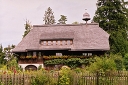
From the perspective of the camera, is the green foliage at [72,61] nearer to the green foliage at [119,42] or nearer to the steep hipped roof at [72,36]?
the steep hipped roof at [72,36]

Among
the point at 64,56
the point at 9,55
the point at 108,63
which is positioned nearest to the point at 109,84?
the point at 108,63

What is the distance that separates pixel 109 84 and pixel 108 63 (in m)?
6.28

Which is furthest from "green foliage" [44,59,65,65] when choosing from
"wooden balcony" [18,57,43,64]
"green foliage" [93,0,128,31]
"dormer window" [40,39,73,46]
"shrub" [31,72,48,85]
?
"shrub" [31,72,48,85]

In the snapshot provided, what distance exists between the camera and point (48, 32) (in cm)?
4869

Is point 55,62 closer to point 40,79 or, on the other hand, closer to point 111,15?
point 111,15

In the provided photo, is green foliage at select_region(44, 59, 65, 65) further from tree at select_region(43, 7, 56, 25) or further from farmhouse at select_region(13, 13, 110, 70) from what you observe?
tree at select_region(43, 7, 56, 25)

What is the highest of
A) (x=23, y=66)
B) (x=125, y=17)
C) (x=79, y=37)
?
(x=125, y=17)

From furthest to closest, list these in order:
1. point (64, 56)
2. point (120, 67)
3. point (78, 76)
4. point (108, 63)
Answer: point (64, 56) → point (120, 67) → point (108, 63) → point (78, 76)

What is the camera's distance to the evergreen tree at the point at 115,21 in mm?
49281

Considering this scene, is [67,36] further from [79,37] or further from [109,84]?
[109,84]

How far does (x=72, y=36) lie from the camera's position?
4647cm

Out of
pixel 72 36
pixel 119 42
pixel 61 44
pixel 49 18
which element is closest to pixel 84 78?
pixel 61 44

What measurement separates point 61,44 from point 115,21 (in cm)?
1056

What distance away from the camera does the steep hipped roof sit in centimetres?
4428
